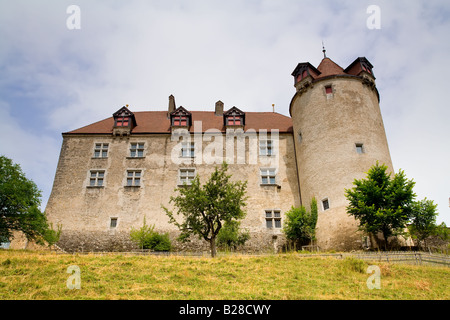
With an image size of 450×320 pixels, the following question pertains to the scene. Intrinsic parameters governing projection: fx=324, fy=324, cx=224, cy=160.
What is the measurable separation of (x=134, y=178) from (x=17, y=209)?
29.1 feet

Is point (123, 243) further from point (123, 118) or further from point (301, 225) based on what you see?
point (301, 225)

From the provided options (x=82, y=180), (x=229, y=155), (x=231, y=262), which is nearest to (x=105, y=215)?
(x=82, y=180)

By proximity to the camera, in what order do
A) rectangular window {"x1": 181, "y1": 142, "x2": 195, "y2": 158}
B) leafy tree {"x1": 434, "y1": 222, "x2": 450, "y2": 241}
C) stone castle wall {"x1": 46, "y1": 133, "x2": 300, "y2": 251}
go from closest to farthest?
leafy tree {"x1": 434, "y1": 222, "x2": 450, "y2": 241}, stone castle wall {"x1": 46, "y1": 133, "x2": 300, "y2": 251}, rectangular window {"x1": 181, "y1": 142, "x2": 195, "y2": 158}

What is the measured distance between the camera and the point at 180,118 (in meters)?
30.0

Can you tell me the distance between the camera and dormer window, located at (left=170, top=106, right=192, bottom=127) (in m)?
29.9

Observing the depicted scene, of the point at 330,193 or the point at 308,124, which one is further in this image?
the point at 308,124

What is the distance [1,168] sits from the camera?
21.3 meters

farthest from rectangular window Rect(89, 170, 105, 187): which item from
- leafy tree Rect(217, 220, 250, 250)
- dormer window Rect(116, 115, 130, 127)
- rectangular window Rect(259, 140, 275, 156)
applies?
rectangular window Rect(259, 140, 275, 156)

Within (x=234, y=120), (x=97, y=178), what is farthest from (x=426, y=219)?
(x=97, y=178)

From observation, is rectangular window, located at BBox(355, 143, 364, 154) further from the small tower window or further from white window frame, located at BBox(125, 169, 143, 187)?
the small tower window

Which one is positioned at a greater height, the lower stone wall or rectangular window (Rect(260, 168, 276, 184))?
rectangular window (Rect(260, 168, 276, 184))

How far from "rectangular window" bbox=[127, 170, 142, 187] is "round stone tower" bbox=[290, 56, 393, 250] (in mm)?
13526

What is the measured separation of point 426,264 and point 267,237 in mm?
11584
